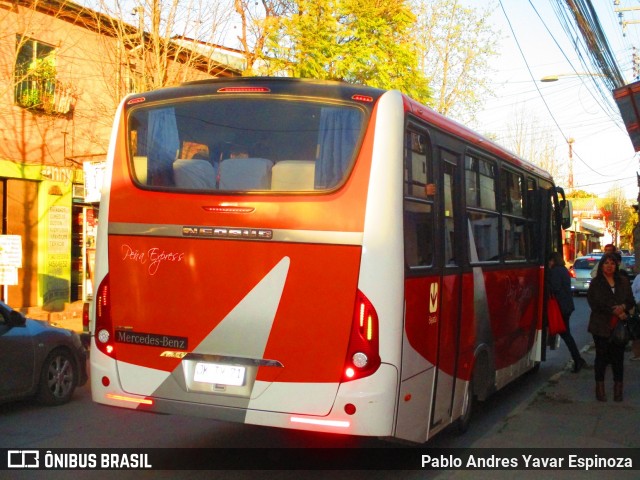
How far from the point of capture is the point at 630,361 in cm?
1341

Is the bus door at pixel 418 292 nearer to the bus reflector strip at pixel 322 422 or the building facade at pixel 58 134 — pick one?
the bus reflector strip at pixel 322 422

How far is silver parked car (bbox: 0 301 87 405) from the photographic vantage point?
841 centimetres

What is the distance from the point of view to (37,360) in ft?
28.9

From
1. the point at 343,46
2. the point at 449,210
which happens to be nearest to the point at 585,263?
the point at 343,46

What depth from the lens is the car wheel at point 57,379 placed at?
29.3 ft

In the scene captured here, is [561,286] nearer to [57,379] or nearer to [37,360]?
[57,379]

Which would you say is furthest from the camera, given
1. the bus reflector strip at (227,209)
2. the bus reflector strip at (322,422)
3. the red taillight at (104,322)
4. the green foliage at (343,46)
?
the green foliage at (343,46)

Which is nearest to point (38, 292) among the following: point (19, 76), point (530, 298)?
point (19, 76)

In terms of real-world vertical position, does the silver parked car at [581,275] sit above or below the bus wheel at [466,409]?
above

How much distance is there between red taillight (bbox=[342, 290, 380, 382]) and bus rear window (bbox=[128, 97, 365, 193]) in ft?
2.98

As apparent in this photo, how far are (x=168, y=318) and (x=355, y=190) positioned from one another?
177 cm

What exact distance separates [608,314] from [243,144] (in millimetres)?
5478

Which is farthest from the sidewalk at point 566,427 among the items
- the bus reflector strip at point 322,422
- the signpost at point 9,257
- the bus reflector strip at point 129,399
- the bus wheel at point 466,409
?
the signpost at point 9,257

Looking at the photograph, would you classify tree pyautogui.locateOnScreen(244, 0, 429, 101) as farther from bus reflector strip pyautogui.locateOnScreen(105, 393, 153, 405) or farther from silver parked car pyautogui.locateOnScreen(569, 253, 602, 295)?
bus reflector strip pyautogui.locateOnScreen(105, 393, 153, 405)
